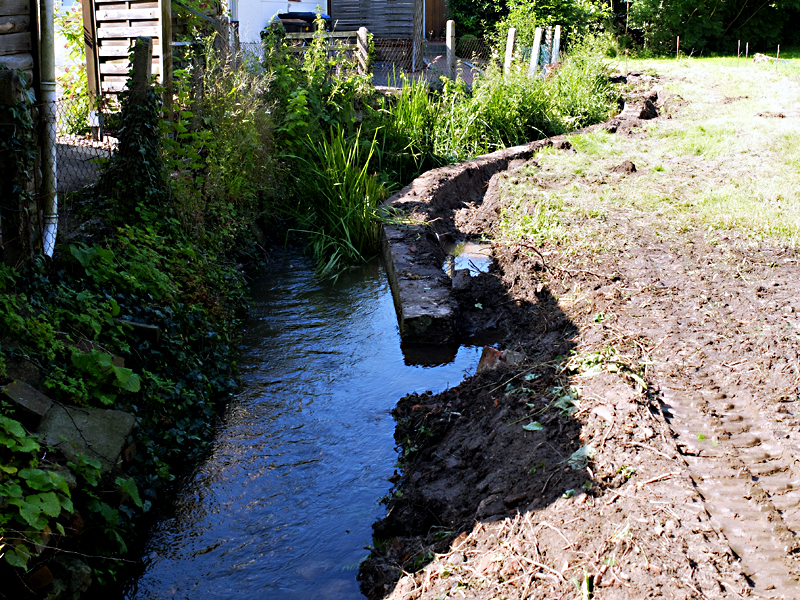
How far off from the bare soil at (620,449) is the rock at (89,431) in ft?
4.31

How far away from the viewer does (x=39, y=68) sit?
4137 millimetres

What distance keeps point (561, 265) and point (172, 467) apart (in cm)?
336

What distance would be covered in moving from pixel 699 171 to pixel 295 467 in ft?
21.0

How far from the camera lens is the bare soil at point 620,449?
232 cm

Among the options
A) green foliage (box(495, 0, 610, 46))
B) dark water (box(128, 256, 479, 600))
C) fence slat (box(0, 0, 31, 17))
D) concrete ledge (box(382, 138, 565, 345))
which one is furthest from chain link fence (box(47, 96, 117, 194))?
green foliage (box(495, 0, 610, 46))

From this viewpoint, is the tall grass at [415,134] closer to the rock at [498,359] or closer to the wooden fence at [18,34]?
the rock at [498,359]

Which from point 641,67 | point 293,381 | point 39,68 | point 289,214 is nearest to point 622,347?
point 293,381

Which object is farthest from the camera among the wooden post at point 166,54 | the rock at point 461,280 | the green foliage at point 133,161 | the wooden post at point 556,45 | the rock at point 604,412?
the wooden post at point 556,45

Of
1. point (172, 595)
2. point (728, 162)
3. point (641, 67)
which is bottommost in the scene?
point (172, 595)

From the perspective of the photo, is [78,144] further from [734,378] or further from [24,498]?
[734,378]

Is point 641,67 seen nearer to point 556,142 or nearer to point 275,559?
point 556,142

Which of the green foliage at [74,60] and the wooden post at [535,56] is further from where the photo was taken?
the wooden post at [535,56]

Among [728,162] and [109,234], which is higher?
[728,162]

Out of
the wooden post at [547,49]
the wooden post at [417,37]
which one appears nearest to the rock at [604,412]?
the wooden post at [547,49]
